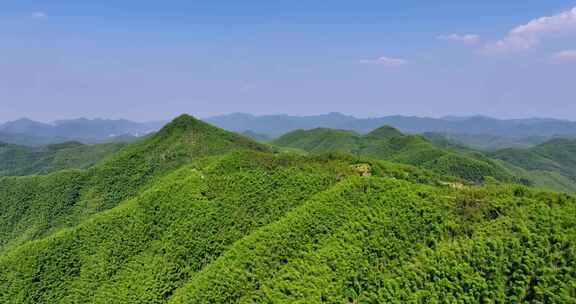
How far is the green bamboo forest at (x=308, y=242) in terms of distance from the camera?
23953 mm

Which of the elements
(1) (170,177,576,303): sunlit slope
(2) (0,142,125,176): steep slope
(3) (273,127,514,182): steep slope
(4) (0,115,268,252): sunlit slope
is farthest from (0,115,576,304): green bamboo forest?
(2) (0,142,125,176): steep slope

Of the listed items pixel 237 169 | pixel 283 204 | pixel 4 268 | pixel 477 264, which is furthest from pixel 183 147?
pixel 477 264

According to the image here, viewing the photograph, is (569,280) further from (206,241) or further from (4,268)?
(4,268)

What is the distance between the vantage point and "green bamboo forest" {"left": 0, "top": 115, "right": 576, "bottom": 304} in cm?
2395

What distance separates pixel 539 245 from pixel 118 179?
76060 millimetres

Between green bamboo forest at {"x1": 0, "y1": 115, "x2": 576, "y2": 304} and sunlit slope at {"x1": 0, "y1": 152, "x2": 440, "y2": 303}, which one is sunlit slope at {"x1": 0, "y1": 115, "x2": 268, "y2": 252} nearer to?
green bamboo forest at {"x1": 0, "y1": 115, "x2": 576, "y2": 304}

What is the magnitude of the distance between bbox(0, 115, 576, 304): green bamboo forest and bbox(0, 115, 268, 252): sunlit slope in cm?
268

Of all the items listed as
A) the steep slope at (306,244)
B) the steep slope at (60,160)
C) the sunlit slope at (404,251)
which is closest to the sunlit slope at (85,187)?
the steep slope at (306,244)

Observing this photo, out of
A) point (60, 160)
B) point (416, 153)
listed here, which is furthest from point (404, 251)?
point (60, 160)

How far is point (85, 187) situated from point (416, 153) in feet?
350

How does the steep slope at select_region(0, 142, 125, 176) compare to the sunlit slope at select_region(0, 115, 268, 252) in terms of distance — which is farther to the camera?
the steep slope at select_region(0, 142, 125, 176)

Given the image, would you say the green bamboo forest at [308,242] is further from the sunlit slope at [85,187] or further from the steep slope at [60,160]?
the steep slope at [60,160]

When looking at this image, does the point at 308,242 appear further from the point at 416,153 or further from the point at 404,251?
the point at 416,153

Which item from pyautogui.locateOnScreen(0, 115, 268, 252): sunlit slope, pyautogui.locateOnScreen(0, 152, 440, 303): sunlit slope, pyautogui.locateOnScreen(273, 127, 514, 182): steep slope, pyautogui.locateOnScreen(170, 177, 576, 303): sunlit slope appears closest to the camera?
pyautogui.locateOnScreen(170, 177, 576, 303): sunlit slope
